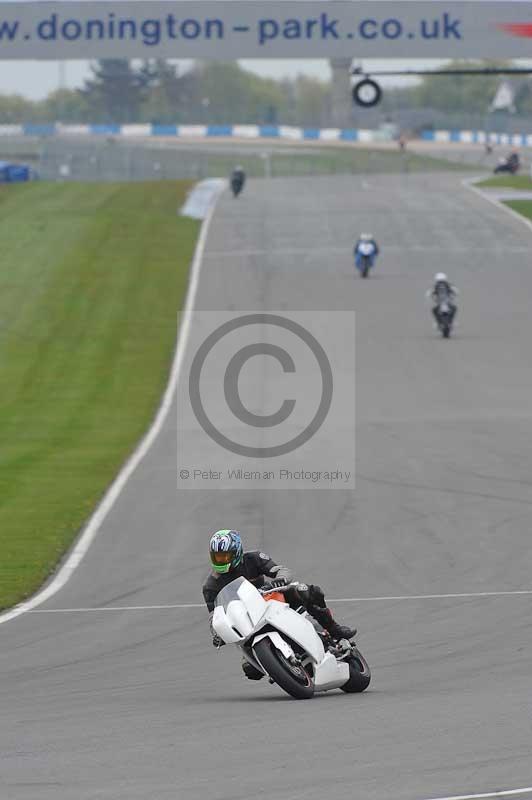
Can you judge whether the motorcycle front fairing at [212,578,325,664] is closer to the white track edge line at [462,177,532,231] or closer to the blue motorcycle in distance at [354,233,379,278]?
the blue motorcycle in distance at [354,233,379,278]

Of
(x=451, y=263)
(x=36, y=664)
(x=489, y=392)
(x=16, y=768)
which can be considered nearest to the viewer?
(x=16, y=768)

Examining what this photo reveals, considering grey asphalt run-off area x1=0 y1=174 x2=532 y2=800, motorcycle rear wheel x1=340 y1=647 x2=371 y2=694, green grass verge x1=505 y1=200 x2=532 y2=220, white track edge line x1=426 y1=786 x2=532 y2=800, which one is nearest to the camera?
white track edge line x1=426 y1=786 x2=532 y2=800

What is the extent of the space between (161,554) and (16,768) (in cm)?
985

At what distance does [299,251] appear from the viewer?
194ft

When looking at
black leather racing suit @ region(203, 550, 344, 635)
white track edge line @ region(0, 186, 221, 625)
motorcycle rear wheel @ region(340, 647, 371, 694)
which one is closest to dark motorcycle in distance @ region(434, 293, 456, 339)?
white track edge line @ region(0, 186, 221, 625)

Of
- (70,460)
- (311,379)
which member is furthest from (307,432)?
(311,379)

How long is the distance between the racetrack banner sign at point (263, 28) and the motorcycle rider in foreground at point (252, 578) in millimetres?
24852

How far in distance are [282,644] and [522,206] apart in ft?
201

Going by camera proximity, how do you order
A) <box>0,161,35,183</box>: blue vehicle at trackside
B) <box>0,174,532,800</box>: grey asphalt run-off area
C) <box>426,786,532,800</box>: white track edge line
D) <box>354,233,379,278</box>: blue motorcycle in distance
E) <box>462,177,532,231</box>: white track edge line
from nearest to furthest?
<box>426,786,532,800</box>: white track edge line
<box>0,174,532,800</box>: grey asphalt run-off area
<box>354,233,379,278</box>: blue motorcycle in distance
<box>462,177,532,231</box>: white track edge line
<box>0,161,35,183</box>: blue vehicle at trackside

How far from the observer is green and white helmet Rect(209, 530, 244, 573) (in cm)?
1120

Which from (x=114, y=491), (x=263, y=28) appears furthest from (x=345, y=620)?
(x=263, y=28)

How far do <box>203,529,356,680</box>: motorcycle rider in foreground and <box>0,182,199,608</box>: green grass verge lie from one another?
5.26m

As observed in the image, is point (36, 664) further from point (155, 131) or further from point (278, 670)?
point (155, 131)

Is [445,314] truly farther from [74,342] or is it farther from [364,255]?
[364,255]
